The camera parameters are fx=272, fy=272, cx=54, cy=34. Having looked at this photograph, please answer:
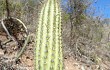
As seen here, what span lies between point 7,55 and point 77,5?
6.12 metres

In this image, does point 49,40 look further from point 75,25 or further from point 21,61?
point 75,25

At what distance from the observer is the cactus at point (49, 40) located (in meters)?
2.27

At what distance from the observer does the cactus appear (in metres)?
2.27

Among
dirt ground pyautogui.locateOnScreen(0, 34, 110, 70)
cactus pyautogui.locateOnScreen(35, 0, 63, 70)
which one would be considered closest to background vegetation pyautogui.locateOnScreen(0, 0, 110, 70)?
dirt ground pyautogui.locateOnScreen(0, 34, 110, 70)

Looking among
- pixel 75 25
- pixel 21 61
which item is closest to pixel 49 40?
pixel 21 61

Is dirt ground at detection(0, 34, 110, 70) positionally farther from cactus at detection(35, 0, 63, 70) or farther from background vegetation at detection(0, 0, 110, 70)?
cactus at detection(35, 0, 63, 70)

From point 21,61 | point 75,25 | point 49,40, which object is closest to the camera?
point 49,40

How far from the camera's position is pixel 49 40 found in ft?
7.50

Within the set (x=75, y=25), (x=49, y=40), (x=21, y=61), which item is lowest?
(x=21, y=61)

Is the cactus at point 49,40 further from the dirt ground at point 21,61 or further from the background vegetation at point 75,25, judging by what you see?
the background vegetation at point 75,25

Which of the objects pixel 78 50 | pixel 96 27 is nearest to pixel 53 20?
pixel 78 50

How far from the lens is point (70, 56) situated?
1015 centimetres

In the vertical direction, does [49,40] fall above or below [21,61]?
above

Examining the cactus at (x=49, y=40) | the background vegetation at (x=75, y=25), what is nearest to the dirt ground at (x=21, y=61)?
the background vegetation at (x=75, y=25)
